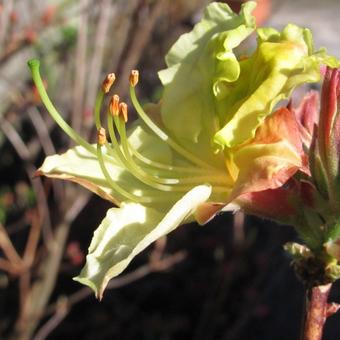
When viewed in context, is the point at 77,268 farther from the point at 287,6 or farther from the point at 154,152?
the point at 287,6

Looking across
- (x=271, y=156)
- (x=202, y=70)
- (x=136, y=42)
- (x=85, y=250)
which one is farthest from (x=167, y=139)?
(x=85, y=250)

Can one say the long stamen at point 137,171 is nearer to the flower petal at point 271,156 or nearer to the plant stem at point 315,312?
the flower petal at point 271,156

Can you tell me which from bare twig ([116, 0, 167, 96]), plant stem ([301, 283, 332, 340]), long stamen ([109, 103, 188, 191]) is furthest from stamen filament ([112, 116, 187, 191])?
bare twig ([116, 0, 167, 96])

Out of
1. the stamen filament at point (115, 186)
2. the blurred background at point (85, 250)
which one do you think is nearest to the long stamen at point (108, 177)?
the stamen filament at point (115, 186)

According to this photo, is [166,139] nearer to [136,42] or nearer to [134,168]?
[134,168]

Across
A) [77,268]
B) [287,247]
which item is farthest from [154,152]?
[77,268]

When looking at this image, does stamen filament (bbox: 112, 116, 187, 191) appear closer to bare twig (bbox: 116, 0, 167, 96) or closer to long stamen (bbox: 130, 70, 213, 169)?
long stamen (bbox: 130, 70, 213, 169)
